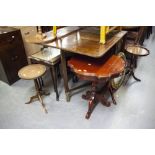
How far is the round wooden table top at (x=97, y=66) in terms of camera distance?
1.50m

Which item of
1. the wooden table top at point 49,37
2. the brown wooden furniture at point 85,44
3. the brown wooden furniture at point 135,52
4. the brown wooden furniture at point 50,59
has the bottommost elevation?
the brown wooden furniture at point 135,52

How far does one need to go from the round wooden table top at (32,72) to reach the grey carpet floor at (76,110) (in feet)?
1.71

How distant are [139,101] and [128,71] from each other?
0.65m

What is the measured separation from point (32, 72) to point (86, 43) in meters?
0.74

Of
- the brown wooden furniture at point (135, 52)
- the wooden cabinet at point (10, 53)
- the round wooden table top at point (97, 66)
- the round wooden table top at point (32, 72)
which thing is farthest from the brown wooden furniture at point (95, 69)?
the wooden cabinet at point (10, 53)

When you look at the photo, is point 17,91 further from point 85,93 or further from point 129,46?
point 129,46

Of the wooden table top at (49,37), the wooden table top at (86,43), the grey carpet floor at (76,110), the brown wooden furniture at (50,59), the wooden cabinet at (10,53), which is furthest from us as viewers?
the wooden cabinet at (10,53)

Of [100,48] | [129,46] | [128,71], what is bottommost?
[128,71]

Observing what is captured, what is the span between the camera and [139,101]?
6.80ft

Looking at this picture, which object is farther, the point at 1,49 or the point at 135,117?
the point at 1,49

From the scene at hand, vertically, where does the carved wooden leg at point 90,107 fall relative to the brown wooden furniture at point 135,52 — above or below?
below

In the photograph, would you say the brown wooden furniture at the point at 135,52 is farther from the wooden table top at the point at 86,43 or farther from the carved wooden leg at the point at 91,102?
the carved wooden leg at the point at 91,102

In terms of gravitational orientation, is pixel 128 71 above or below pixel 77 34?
below

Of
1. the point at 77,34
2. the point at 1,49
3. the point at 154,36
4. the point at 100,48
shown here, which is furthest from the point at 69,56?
the point at 154,36
